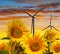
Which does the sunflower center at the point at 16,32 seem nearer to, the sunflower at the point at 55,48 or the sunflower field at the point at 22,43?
the sunflower field at the point at 22,43

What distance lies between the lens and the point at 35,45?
489 mm

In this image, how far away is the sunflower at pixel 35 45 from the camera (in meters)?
0.48

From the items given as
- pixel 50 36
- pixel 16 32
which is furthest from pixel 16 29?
pixel 50 36

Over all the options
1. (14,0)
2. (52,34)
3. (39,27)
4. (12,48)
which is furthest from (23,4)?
(12,48)

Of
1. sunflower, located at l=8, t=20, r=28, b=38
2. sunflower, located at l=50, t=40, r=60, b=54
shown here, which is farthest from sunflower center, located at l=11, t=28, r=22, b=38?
sunflower, located at l=50, t=40, r=60, b=54

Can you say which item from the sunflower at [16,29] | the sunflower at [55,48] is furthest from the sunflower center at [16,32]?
the sunflower at [55,48]

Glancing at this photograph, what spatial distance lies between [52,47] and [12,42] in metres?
0.13

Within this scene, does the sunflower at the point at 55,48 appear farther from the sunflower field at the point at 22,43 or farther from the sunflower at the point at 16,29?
the sunflower at the point at 16,29

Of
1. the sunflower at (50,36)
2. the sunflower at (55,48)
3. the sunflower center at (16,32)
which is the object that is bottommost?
the sunflower at (55,48)

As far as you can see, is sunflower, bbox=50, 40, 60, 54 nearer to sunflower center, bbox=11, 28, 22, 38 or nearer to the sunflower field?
the sunflower field

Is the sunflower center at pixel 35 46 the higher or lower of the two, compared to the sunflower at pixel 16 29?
lower

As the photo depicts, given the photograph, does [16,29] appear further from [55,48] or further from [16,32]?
[55,48]

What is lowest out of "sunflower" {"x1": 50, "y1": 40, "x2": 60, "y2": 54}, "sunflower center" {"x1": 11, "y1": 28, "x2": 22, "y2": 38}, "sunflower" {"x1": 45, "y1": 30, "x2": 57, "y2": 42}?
"sunflower" {"x1": 50, "y1": 40, "x2": 60, "y2": 54}

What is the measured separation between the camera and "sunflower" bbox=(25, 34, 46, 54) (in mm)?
484
